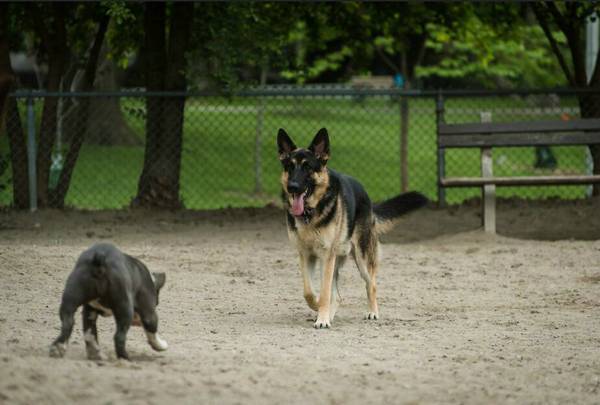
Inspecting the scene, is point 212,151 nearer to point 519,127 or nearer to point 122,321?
point 519,127

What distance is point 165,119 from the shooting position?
46.5 feet

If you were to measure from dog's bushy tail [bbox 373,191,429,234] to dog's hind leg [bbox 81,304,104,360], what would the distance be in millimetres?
3619

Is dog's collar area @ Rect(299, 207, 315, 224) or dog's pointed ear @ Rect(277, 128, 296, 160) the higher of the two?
dog's pointed ear @ Rect(277, 128, 296, 160)

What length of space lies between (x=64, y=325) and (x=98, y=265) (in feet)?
1.27

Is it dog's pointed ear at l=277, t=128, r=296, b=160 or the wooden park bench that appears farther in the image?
the wooden park bench

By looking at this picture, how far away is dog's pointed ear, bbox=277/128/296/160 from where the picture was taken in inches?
318

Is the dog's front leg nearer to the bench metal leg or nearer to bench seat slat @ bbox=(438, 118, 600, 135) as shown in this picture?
the bench metal leg

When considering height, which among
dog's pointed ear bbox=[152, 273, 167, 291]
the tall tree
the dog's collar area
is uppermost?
the tall tree

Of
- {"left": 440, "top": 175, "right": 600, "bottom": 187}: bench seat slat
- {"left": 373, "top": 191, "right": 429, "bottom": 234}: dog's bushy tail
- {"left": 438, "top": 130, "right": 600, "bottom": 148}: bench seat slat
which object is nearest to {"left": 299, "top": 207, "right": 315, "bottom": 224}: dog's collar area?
{"left": 373, "top": 191, "right": 429, "bottom": 234}: dog's bushy tail

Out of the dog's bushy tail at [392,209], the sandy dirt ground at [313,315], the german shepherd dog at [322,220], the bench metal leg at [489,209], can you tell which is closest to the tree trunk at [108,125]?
the sandy dirt ground at [313,315]

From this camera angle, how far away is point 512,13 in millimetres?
15586

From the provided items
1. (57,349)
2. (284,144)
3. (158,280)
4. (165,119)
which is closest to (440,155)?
(165,119)

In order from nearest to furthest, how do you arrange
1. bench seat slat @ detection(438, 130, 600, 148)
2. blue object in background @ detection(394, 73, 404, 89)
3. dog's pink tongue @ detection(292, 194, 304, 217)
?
dog's pink tongue @ detection(292, 194, 304, 217), bench seat slat @ detection(438, 130, 600, 148), blue object in background @ detection(394, 73, 404, 89)

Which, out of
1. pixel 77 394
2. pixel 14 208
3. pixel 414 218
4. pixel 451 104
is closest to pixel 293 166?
pixel 77 394
